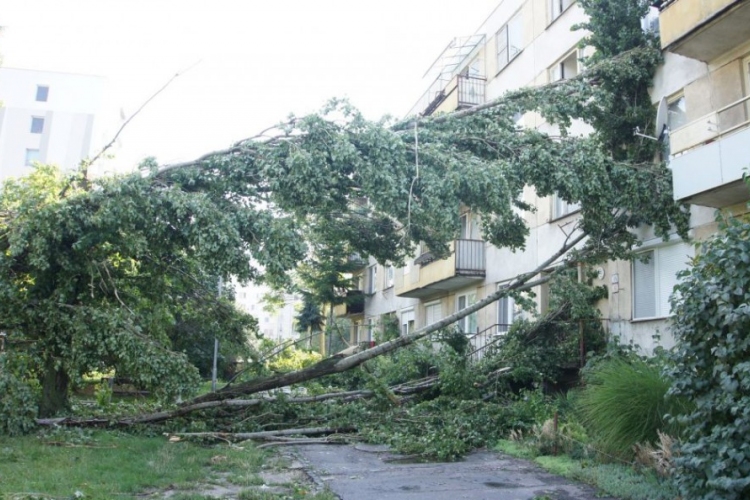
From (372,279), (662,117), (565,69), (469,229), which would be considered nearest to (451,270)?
(469,229)

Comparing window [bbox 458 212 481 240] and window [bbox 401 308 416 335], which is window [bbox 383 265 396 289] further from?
window [bbox 458 212 481 240]

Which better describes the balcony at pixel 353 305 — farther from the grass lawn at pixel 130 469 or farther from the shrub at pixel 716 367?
the shrub at pixel 716 367

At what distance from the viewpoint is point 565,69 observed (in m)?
16.5

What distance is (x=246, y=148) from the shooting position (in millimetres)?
11180

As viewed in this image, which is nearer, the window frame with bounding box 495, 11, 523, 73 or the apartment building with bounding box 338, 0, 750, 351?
the apartment building with bounding box 338, 0, 750, 351

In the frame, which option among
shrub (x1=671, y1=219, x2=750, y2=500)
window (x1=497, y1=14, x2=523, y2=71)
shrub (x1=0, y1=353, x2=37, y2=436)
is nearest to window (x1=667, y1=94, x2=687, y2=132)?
window (x1=497, y1=14, x2=523, y2=71)

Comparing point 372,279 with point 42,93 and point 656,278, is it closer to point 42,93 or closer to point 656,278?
point 656,278

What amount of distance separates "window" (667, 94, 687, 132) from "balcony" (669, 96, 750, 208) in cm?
147

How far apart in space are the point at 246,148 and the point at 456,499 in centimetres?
684

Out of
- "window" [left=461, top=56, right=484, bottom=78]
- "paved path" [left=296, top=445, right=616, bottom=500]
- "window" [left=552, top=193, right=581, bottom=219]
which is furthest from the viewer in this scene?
"window" [left=461, top=56, right=484, bottom=78]

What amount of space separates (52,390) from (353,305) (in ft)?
76.2

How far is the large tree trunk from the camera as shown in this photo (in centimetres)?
1125

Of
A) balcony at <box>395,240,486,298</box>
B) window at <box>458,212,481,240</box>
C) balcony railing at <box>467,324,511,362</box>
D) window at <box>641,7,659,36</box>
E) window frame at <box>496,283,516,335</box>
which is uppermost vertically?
window at <box>641,7,659,36</box>

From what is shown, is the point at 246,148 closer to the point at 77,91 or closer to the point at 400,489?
the point at 400,489
